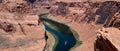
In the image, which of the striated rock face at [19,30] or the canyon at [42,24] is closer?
the striated rock face at [19,30]

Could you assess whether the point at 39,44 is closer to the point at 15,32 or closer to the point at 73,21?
the point at 15,32

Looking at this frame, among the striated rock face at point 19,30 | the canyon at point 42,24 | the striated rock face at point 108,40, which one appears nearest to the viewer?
the striated rock face at point 108,40

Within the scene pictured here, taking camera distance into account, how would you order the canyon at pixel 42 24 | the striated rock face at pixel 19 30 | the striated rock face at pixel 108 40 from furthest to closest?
the canyon at pixel 42 24
the striated rock face at pixel 19 30
the striated rock face at pixel 108 40

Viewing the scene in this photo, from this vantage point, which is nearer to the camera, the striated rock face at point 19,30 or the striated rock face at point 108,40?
the striated rock face at point 108,40

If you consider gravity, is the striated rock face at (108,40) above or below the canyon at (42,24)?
above

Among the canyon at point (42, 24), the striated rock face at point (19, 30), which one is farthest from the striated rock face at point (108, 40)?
the striated rock face at point (19, 30)

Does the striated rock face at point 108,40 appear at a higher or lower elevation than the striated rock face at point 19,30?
higher

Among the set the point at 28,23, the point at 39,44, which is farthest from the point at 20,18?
the point at 39,44

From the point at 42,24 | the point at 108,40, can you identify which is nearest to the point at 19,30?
the point at 42,24

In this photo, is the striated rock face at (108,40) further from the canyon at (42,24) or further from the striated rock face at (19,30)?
the striated rock face at (19,30)
